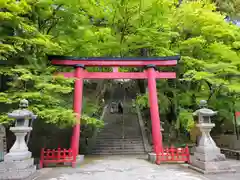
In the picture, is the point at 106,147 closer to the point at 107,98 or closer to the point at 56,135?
the point at 56,135

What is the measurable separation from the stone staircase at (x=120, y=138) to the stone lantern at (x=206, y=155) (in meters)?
5.54

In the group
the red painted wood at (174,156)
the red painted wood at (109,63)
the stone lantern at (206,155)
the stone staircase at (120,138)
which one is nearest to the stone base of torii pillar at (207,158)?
the stone lantern at (206,155)

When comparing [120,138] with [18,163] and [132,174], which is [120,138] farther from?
[18,163]

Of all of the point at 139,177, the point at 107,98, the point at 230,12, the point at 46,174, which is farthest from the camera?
the point at 107,98

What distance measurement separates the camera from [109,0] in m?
12.0

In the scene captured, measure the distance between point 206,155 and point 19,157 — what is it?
730cm

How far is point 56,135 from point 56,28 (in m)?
7.20

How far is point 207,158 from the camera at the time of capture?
26.0ft

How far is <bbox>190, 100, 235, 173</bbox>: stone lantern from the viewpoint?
304 inches

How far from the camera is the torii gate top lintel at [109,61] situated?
10.5 m

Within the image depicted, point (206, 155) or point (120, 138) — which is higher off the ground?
point (120, 138)

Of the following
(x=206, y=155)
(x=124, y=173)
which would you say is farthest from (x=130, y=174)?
(x=206, y=155)

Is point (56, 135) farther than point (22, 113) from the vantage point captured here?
Yes

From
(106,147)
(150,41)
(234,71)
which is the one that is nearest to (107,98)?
(106,147)
